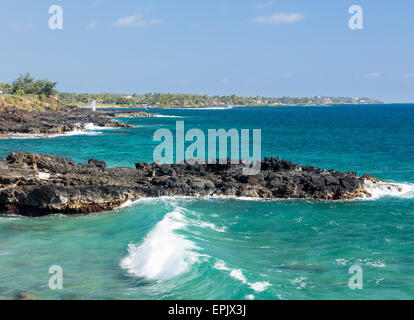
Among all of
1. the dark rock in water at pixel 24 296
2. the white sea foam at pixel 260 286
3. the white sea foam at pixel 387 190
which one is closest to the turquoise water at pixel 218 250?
the white sea foam at pixel 260 286

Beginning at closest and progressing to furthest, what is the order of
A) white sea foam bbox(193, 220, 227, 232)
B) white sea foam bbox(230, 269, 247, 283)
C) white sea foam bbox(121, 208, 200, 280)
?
white sea foam bbox(230, 269, 247, 283), white sea foam bbox(121, 208, 200, 280), white sea foam bbox(193, 220, 227, 232)

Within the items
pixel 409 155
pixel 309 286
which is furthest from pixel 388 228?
pixel 409 155

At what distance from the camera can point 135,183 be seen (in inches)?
1147

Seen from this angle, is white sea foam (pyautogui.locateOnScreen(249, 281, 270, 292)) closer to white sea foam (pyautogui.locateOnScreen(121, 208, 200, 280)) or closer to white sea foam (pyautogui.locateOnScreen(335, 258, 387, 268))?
white sea foam (pyautogui.locateOnScreen(121, 208, 200, 280))

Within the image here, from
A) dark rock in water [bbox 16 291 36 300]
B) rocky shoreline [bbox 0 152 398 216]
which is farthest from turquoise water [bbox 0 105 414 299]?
rocky shoreline [bbox 0 152 398 216]

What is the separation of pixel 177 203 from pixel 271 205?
5414 millimetres

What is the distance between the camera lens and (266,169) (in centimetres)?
3319

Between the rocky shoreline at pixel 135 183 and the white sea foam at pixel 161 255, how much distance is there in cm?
571

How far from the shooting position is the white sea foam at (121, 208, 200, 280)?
16.1 metres

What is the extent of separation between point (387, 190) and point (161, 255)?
19.0 metres

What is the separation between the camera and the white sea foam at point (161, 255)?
16.1 m

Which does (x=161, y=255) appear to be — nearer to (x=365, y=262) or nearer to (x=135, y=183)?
(x=365, y=262)

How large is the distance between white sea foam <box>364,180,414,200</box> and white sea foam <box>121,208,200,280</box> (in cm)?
1514
